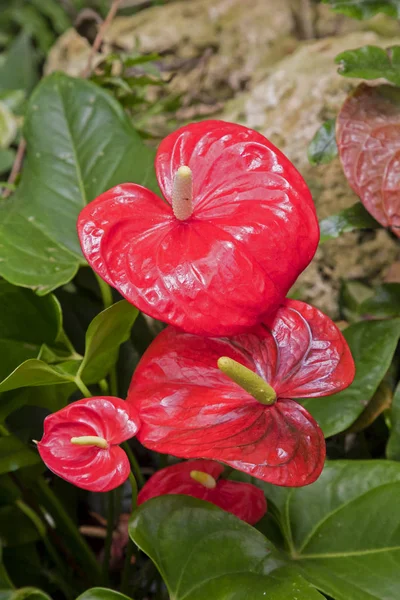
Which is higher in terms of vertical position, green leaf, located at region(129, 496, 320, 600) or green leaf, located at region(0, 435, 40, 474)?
green leaf, located at region(0, 435, 40, 474)

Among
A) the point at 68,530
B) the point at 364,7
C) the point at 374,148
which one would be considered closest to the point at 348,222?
the point at 374,148

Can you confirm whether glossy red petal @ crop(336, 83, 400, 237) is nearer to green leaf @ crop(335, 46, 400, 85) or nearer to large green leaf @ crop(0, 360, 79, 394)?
green leaf @ crop(335, 46, 400, 85)

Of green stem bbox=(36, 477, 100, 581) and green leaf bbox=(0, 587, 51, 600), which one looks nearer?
green leaf bbox=(0, 587, 51, 600)

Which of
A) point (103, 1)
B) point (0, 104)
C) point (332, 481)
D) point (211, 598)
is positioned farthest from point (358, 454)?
point (103, 1)

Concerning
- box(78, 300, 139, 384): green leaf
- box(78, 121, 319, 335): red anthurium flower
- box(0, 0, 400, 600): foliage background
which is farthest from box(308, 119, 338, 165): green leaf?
box(78, 300, 139, 384): green leaf

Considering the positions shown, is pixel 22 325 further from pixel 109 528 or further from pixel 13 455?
pixel 109 528

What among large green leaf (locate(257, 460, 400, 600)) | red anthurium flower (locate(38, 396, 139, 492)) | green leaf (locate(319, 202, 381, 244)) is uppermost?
red anthurium flower (locate(38, 396, 139, 492))

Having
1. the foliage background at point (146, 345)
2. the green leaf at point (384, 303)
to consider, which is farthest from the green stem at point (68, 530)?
the green leaf at point (384, 303)
